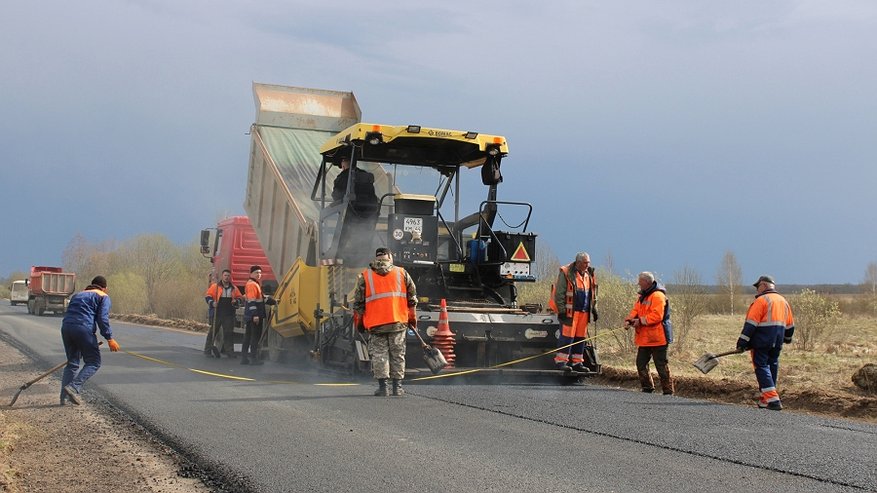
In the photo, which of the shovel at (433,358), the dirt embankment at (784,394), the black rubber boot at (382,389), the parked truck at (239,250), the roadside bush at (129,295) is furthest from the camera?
the roadside bush at (129,295)

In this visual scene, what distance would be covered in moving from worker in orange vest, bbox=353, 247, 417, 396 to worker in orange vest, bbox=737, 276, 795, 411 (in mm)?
3474

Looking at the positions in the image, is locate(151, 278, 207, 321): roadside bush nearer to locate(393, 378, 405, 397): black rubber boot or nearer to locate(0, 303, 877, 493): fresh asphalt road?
locate(0, 303, 877, 493): fresh asphalt road

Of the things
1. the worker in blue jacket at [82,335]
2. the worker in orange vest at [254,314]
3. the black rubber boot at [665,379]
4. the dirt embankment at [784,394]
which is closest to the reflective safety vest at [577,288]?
the black rubber boot at [665,379]

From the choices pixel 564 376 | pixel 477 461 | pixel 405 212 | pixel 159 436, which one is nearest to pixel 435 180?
pixel 405 212

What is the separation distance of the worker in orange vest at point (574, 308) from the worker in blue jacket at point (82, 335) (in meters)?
4.89

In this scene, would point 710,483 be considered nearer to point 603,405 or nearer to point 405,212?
point 603,405

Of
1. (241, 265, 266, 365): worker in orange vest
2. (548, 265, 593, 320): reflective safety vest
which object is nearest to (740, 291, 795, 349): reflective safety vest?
(548, 265, 593, 320): reflective safety vest

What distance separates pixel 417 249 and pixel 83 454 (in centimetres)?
488

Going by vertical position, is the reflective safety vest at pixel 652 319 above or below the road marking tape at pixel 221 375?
above

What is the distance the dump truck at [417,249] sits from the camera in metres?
10.0

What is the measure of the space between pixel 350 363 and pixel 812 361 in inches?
313

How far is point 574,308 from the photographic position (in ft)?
33.0

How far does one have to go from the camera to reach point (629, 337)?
15.8m

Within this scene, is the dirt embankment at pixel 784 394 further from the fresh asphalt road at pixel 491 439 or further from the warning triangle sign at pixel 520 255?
the warning triangle sign at pixel 520 255
